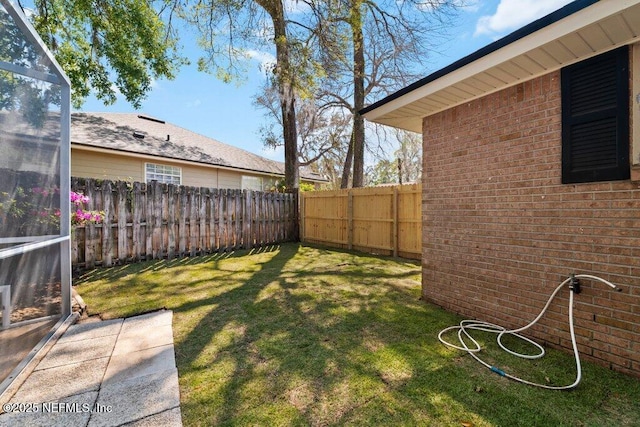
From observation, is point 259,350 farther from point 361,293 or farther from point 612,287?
point 612,287

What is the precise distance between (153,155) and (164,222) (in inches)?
158

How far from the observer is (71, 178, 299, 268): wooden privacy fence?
19.0ft

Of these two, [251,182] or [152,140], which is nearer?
[152,140]

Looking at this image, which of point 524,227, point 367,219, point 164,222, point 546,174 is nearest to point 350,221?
point 367,219

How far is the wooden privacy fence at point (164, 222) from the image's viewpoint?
5.80m

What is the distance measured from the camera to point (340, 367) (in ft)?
7.83

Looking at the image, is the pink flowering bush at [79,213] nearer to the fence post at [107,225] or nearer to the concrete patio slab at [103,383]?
the fence post at [107,225]

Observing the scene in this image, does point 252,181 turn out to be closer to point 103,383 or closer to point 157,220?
point 157,220

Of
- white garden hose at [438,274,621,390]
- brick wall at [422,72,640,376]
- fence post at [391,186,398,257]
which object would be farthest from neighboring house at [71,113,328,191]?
white garden hose at [438,274,621,390]

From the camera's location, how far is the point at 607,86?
2.40 meters

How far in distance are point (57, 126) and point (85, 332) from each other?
2.29 m

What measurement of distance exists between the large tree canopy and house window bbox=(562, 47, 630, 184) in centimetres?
876

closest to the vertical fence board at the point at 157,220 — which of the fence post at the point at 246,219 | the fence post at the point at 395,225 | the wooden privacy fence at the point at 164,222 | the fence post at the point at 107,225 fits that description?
the wooden privacy fence at the point at 164,222

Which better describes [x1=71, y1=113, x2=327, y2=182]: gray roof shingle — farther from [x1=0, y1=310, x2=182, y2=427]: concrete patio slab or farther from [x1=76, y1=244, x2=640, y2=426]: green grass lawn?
[x1=0, y1=310, x2=182, y2=427]: concrete patio slab
